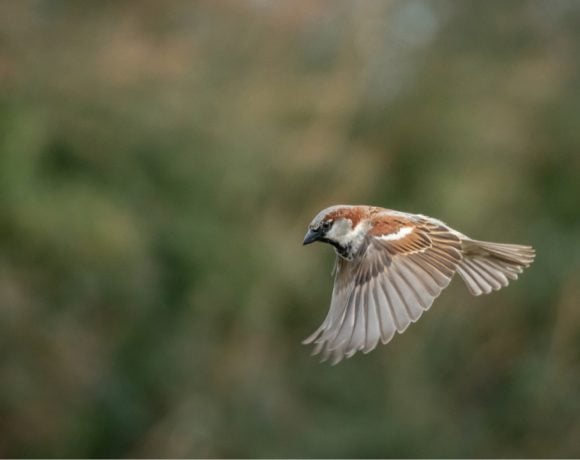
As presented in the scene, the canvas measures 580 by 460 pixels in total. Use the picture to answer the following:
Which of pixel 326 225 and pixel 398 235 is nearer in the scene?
pixel 326 225

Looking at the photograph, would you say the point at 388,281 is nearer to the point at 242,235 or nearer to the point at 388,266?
the point at 388,266

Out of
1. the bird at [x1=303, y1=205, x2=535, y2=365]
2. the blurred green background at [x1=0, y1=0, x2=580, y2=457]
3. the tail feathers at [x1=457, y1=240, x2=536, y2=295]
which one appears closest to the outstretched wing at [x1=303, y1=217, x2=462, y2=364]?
the bird at [x1=303, y1=205, x2=535, y2=365]

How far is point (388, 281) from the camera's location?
19.0 ft

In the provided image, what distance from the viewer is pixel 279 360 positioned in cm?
1294

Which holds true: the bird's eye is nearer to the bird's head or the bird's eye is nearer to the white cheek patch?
the bird's head

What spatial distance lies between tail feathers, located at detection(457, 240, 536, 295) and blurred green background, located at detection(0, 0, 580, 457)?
6021 millimetres

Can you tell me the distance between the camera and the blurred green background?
40.2 ft

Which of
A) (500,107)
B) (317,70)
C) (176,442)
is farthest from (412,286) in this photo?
(500,107)

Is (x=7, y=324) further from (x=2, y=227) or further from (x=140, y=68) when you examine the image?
(x=140, y=68)

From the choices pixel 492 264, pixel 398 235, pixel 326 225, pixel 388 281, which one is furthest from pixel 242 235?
pixel 326 225

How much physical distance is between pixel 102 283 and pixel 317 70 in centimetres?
312

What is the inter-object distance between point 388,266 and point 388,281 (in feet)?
0.35

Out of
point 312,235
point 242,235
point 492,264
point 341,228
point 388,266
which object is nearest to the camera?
point 312,235

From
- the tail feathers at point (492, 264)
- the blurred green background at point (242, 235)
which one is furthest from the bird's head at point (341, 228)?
the blurred green background at point (242, 235)
